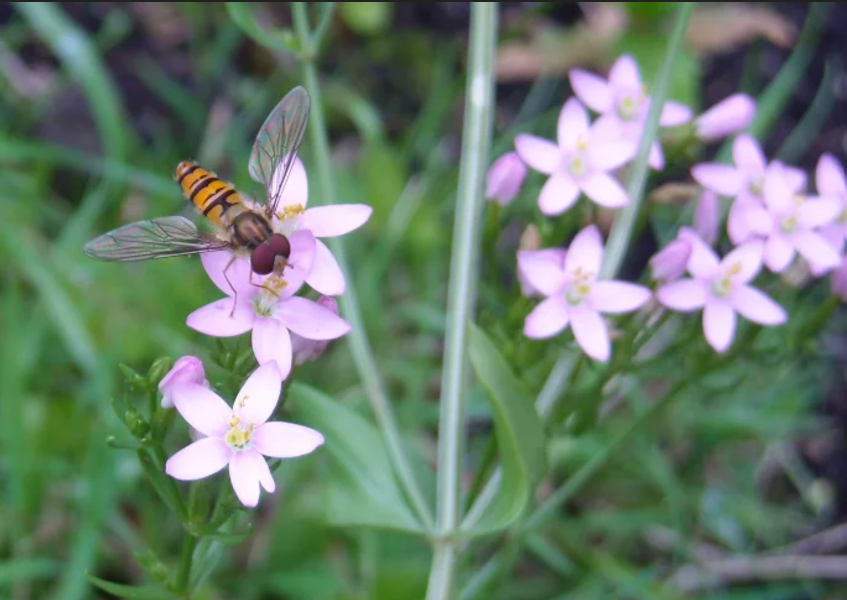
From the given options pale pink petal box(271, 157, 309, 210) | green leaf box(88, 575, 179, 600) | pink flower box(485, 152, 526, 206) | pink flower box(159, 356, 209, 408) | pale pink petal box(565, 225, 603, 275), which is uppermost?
pink flower box(485, 152, 526, 206)

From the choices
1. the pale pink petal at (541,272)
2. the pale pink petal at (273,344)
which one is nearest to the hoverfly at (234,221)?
the pale pink petal at (273,344)

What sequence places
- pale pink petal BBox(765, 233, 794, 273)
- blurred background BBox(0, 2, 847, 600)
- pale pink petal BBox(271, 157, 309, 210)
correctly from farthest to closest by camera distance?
blurred background BBox(0, 2, 847, 600), pale pink petal BBox(765, 233, 794, 273), pale pink petal BBox(271, 157, 309, 210)

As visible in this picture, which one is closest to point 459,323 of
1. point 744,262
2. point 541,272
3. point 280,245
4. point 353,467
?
point 541,272

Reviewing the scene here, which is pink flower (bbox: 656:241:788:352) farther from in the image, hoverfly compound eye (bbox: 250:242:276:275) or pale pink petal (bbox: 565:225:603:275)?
hoverfly compound eye (bbox: 250:242:276:275)

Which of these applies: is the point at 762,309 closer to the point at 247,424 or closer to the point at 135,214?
the point at 247,424

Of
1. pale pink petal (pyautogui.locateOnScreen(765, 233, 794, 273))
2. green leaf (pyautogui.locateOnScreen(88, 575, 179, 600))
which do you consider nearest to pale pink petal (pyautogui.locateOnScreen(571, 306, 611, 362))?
pale pink petal (pyautogui.locateOnScreen(765, 233, 794, 273))

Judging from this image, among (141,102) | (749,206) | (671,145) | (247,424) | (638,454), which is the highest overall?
(141,102)

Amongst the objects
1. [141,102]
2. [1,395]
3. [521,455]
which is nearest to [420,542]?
[521,455]

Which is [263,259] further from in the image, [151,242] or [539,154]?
[539,154]
